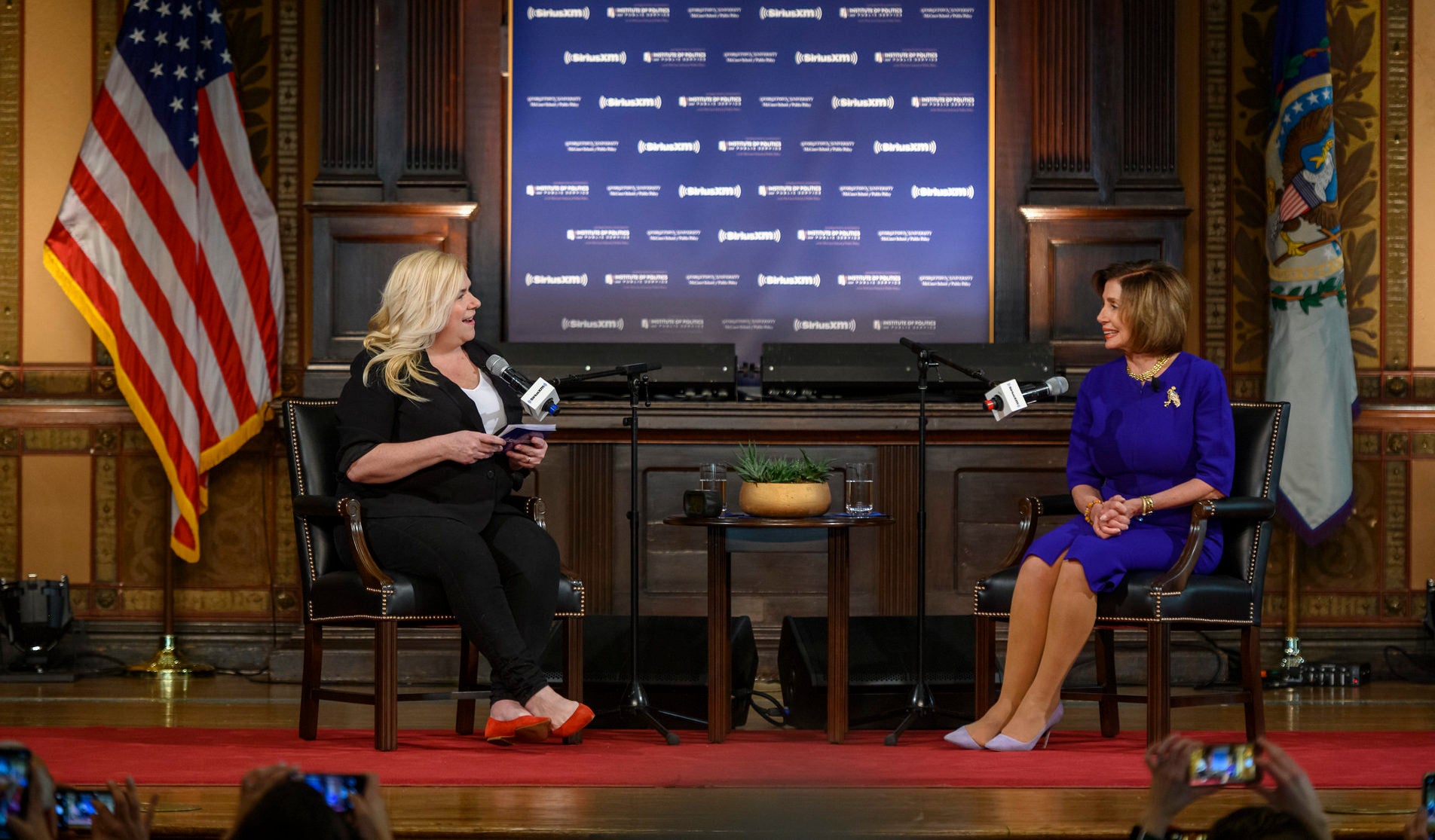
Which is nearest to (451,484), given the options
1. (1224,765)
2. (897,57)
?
(1224,765)

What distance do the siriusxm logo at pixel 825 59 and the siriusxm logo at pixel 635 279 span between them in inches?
40.2

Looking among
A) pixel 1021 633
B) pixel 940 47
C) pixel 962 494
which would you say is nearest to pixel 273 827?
pixel 1021 633

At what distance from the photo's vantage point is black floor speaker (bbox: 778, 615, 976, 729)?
169 inches

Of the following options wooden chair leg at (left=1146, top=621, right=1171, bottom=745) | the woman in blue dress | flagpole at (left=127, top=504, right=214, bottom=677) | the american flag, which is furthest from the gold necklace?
flagpole at (left=127, top=504, right=214, bottom=677)

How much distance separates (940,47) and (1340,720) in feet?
9.70

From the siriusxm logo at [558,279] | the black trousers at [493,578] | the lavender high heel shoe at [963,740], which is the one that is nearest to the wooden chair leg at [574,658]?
the black trousers at [493,578]

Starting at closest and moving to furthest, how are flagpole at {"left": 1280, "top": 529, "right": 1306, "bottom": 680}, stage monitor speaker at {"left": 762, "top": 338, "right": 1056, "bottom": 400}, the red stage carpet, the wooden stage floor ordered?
the wooden stage floor < the red stage carpet < stage monitor speaker at {"left": 762, "top": 338, "right": 1056, "bottom": 400} < flagpole at {"left": 1280, "top": 529, "right": 1306, "bottom": 680}

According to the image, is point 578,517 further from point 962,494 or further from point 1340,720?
point 1340,720

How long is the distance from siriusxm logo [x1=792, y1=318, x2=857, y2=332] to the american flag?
2049mm

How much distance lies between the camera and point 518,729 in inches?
146

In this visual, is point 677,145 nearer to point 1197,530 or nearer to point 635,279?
point 635,279

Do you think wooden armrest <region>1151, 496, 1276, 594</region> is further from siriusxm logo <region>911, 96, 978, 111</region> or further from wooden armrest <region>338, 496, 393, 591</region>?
siriusxm logo <region>911, 96, 978, 111</region>

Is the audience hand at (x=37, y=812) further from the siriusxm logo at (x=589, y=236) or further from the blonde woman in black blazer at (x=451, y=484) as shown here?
the siriusxm logo at (x=589, y=236)

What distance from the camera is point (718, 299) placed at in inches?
234
